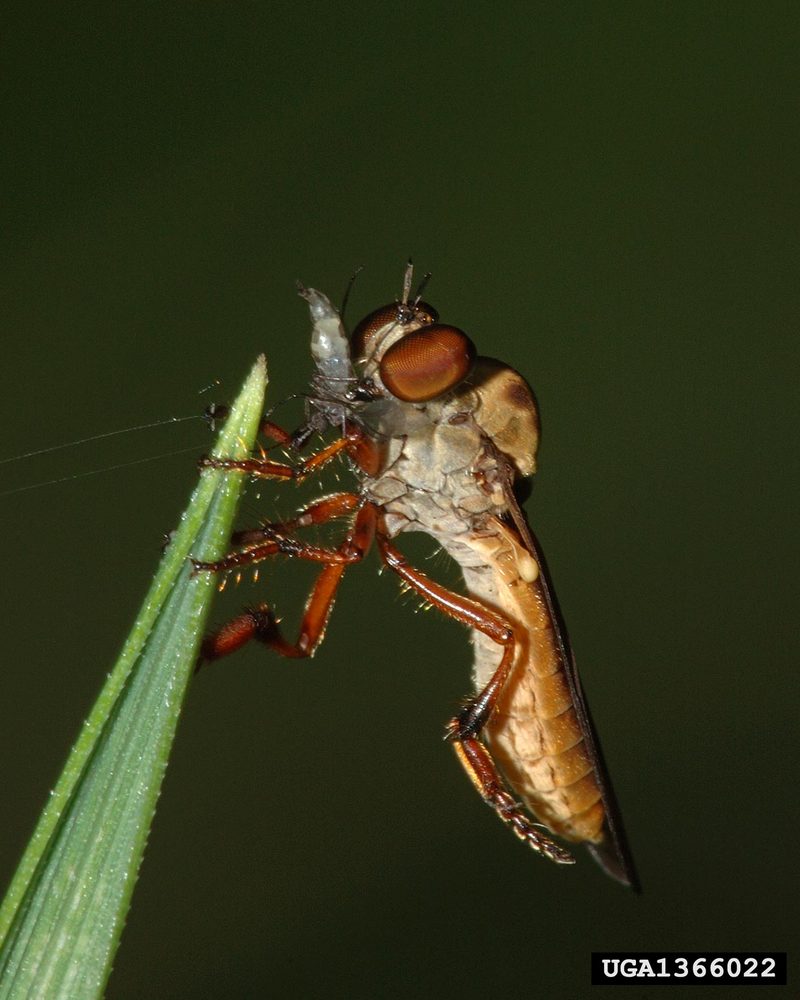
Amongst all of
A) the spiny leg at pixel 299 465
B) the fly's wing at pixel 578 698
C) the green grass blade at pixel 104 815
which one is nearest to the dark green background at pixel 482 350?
the fly's wing at pixel 578 698

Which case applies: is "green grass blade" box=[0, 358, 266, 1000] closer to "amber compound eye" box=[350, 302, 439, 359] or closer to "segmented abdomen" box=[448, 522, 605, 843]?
"amber compound eye" box=[350, 302, 439, 359]

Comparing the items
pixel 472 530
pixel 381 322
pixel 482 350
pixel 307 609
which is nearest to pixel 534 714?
pixel 472 530

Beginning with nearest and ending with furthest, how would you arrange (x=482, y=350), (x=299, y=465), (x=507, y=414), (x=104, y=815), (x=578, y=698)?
(x=104, y=815)
(x=299, y=465)
(x=578, y=698)
(x=507, y=414)
(x=482, y=350)

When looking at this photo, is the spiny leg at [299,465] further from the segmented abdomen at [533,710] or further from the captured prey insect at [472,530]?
the segmented abdomen at [533,710]

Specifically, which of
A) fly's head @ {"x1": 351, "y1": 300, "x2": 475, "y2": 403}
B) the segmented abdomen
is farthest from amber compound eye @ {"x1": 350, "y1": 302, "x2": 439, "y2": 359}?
the segmented abdomen

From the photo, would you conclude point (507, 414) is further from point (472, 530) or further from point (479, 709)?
point (479, 709)

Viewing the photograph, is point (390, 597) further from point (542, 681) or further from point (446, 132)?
point (446, 132)
